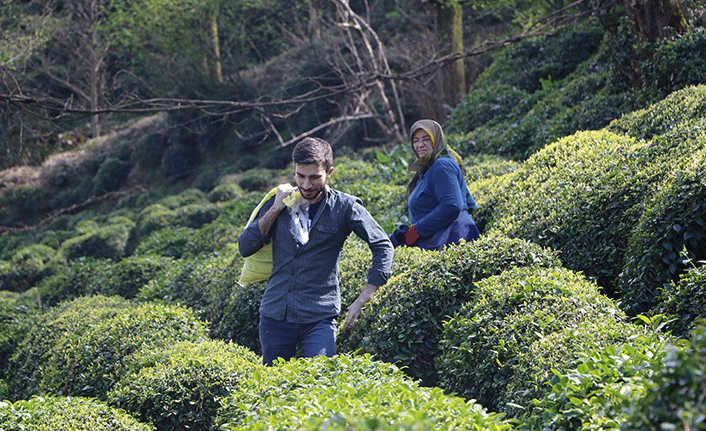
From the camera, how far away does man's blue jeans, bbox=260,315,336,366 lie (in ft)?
14.2

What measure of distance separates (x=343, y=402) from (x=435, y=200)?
328 centimetres

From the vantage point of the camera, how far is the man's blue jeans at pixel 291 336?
4.34 m

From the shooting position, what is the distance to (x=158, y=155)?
85.3ft

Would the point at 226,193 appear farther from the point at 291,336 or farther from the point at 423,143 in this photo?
the point at 291,336

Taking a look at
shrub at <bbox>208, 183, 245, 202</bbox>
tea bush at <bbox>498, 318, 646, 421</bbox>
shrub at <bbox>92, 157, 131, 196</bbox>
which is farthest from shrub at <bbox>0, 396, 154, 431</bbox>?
shrub at <bbox>92, 157, 131, 196</bbox>

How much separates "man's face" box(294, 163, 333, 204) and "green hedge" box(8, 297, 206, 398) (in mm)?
2313

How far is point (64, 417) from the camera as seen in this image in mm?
3979

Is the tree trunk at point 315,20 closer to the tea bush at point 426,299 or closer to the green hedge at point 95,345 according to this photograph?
the green hedge at point 95,345

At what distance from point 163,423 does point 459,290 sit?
2394 millimetres

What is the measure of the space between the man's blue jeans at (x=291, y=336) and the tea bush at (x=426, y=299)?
47 centimetres

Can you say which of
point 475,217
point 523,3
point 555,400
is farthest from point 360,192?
point 523,3

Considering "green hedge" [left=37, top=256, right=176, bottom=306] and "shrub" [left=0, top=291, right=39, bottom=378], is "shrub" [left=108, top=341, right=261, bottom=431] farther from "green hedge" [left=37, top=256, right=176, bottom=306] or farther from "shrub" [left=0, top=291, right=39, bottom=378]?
"green hedge" [left=37, top=256, right=176, bottom=306]

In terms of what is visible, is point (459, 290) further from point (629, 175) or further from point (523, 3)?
point (523, 3)

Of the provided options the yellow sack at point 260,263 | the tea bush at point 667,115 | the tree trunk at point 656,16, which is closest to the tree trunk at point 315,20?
the tree trunk at point 656,16
